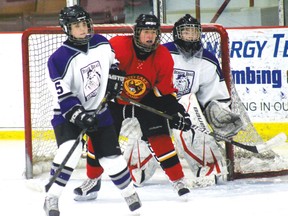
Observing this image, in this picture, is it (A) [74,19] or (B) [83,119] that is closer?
(B) [83,119]

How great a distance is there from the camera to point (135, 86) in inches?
158

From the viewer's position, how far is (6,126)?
224 inches

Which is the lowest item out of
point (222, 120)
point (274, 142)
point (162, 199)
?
point (162, 199)

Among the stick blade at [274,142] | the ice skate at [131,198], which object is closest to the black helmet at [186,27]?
the stick blade at [274,142]

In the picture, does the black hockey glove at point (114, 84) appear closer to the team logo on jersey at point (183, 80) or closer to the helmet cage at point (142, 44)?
the helmet cage at point (142, 44)

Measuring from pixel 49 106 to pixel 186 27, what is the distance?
1.08m

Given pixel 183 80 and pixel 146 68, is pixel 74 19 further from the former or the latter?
pixel 183 80

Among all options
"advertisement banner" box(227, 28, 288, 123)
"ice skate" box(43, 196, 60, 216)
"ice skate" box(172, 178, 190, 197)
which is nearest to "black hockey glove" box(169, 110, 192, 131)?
"ice skate" box(172, 178, 190, 197)

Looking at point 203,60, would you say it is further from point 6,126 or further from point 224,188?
point 6,126

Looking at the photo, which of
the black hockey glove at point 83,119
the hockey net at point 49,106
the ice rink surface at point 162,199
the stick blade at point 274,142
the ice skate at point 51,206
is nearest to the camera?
the black hockey glove at point 83,119

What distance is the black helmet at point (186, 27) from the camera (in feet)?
13.8

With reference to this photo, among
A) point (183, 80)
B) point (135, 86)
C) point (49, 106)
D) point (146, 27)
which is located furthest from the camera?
point (49, 106)

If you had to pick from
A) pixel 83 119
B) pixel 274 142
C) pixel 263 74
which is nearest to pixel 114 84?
pixel 83 119

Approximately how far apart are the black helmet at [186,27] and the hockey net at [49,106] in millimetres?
295
